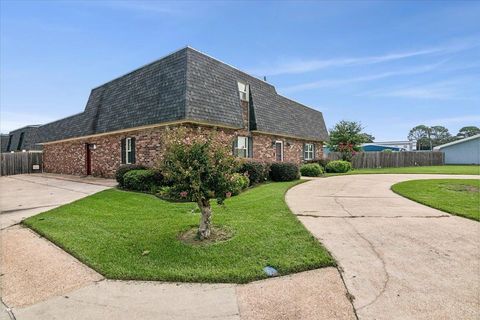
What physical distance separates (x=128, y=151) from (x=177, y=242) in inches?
478

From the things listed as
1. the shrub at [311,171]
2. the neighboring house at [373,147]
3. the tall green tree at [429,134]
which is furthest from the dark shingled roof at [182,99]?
the tall green tree at [429,134]

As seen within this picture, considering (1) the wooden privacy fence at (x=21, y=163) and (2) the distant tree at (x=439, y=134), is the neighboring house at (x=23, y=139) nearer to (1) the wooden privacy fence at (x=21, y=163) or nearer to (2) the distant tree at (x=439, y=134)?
(1) the wooden privacy fence at (x=21, y=163)

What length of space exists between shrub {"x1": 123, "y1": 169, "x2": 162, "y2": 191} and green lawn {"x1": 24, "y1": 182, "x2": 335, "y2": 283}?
3.05 metres

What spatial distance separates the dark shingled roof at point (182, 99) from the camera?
42.8 feet

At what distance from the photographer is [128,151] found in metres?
15.8

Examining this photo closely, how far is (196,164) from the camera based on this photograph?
4.89 m

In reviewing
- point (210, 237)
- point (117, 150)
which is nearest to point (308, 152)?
point (117, 150)

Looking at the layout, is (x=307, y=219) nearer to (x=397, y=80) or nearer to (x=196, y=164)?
(x=196, y=164)

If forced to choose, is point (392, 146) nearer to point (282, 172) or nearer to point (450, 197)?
point (282, 172)

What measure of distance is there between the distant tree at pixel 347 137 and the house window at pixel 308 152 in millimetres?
6189

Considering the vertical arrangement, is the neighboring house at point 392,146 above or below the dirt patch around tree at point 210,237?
above

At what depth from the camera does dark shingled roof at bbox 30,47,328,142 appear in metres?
13.0

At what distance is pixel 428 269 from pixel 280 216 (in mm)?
Answer: 3287

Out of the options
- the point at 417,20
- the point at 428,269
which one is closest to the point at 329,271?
the point at 428,269
